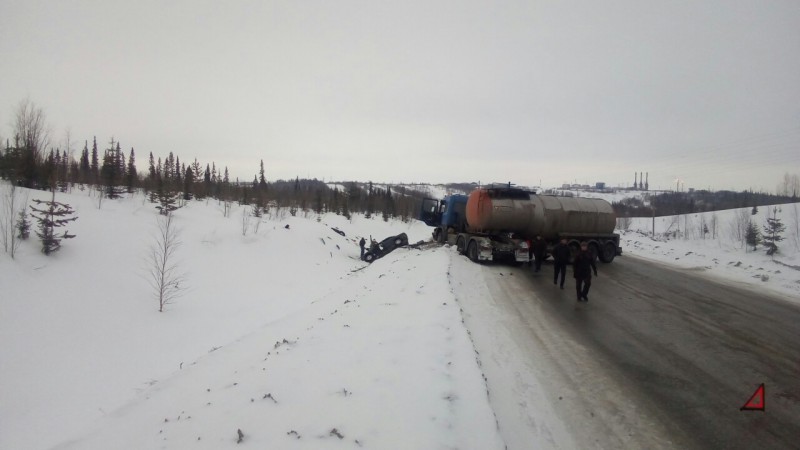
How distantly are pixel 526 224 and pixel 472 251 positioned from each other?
2718 mm

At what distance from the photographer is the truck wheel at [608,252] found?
1828 cm

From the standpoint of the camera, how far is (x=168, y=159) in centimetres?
6938

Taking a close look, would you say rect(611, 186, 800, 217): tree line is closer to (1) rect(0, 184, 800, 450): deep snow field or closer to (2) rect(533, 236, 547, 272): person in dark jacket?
(2) rect(533, 236, 547, 272): person in dark jacket

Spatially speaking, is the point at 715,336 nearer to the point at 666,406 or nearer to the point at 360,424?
the point at 666,406

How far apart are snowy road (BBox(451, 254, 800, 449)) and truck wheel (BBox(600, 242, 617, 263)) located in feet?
23.0

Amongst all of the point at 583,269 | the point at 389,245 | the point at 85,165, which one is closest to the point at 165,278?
the point at 389,245

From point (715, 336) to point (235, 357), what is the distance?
10641 mm

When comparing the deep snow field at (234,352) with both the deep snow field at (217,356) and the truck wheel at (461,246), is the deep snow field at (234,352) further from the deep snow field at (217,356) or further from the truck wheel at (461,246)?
the truck wheel at (461,246)

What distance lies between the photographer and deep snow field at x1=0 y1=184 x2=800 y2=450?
4.55 metres

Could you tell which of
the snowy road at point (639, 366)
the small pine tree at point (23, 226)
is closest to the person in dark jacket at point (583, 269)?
the snowy road at point (639, 366)

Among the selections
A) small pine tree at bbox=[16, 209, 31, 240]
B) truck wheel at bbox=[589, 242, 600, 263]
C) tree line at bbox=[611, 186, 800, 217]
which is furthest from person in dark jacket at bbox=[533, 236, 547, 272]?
tree line at bbox=[611, 186, 800, 217]

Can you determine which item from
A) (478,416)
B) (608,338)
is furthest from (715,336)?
(478,416)

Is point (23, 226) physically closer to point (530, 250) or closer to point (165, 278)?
point (165, 278)

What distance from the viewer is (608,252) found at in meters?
18.3
